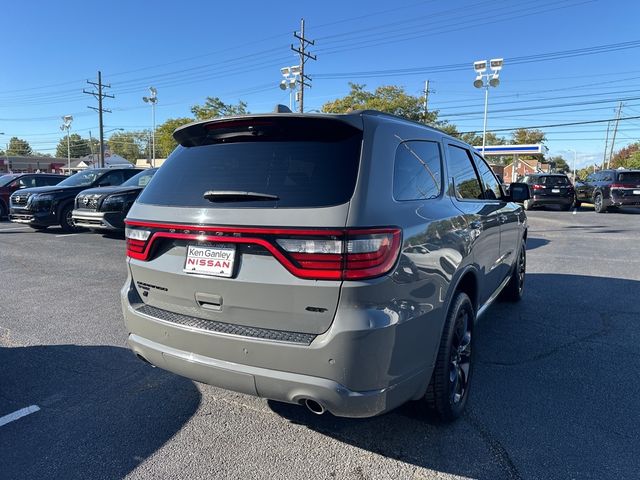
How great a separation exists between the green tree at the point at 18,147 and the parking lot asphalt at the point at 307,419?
16001cm

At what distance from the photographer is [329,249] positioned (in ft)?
6.79

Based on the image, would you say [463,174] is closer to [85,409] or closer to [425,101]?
[85,409]

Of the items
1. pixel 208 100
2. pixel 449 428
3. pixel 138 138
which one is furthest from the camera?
pixel 138 138

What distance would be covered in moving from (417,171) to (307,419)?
174cm

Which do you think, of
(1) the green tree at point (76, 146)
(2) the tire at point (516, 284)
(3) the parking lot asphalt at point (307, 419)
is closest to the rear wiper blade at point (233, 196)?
(3) the parking lot asphalt at point (307, 419)

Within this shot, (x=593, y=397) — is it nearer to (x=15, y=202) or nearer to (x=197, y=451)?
(x=197, y=451)

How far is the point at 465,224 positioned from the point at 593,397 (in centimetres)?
156

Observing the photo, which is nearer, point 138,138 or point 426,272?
point 426,272

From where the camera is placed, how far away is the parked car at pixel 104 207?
391 inches

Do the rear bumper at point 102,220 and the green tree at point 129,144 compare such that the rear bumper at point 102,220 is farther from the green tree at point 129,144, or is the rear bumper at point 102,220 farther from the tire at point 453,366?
the green tree at point 129,144

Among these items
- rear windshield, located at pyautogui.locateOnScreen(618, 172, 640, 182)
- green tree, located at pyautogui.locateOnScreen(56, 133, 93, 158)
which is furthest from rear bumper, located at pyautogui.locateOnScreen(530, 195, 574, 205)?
green tree, located at pyautogui.locateOnScreen(56, 133, 93, 158)

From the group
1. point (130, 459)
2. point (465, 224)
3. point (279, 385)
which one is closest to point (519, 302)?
point (465, 224)

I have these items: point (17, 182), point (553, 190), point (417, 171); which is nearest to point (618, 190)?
point (553, 190)

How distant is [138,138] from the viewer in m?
125
